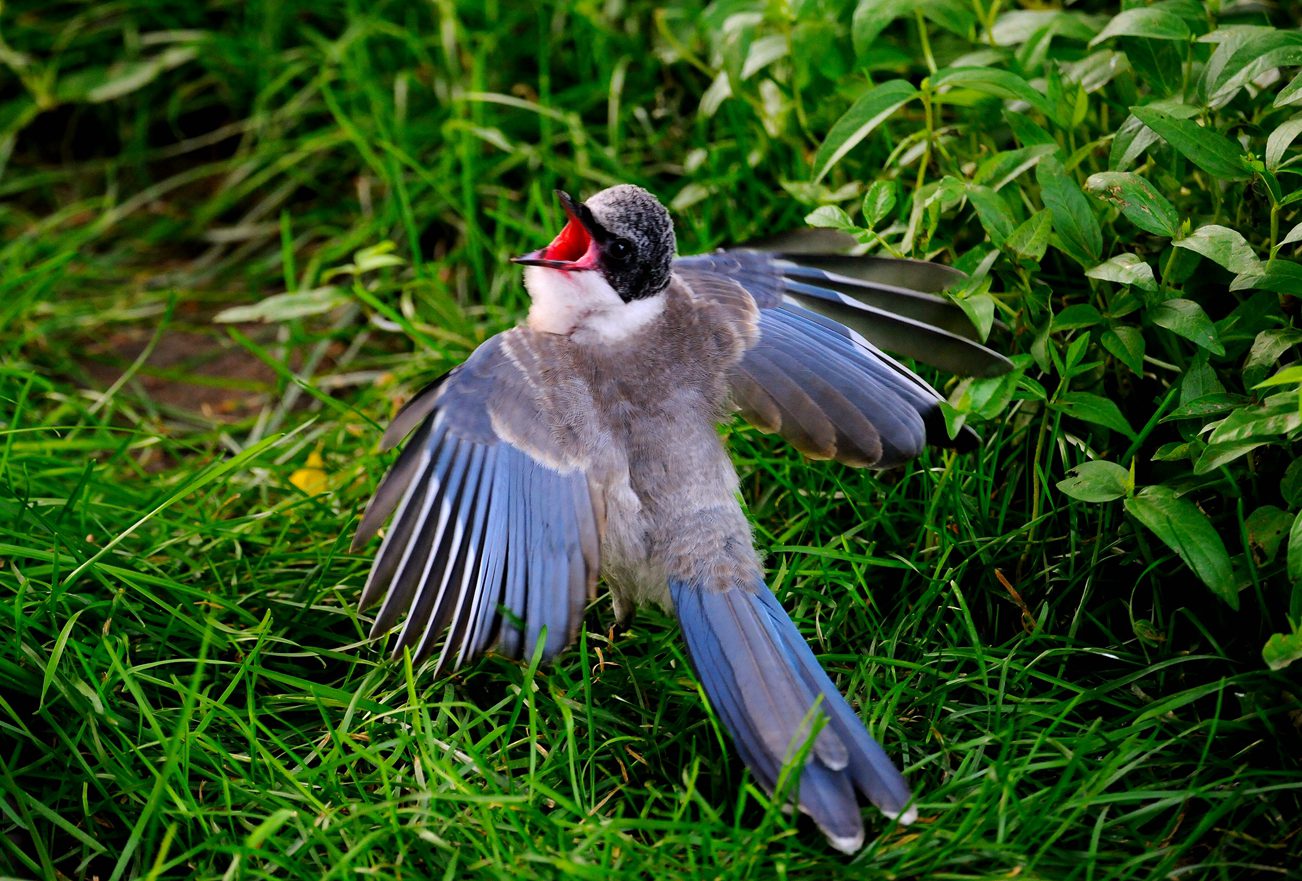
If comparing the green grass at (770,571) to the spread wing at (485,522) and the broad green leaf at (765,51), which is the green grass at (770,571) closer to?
the broad green leaf at (765,51)

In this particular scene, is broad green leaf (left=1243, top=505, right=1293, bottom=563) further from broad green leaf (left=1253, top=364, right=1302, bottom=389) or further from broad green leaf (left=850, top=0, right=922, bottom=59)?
broad green leaf (left=850, top=0, right=922, bottom=59)

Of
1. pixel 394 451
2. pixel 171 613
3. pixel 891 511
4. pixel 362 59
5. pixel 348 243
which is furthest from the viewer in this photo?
pixel 362 59

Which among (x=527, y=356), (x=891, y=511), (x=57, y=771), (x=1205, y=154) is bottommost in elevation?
(x=57, y=771)

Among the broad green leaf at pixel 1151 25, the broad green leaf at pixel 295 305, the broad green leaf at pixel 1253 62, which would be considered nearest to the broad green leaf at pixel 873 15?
the broad green leaf at pixel 1151 25

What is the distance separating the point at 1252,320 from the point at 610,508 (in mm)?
1375

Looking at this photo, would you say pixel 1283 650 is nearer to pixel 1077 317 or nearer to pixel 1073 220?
pixel 1077 317

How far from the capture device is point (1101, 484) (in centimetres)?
257

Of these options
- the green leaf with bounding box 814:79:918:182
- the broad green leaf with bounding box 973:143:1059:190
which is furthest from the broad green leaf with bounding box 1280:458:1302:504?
the green leaf with bounding box 814:79:918:182

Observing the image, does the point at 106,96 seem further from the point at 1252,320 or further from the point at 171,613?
the point at 1252,320

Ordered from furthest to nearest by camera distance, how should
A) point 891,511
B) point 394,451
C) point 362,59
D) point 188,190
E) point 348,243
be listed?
point 188,190 < point 362,59 < point 348,243 < point 394,451 < point 891,511

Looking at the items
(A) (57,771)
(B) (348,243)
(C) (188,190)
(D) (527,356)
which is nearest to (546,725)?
(D) (527,356)

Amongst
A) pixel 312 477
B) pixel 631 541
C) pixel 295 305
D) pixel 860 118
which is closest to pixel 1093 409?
pixel 860 118

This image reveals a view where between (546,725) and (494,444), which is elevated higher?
(494,444)

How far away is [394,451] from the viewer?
11.2ft
